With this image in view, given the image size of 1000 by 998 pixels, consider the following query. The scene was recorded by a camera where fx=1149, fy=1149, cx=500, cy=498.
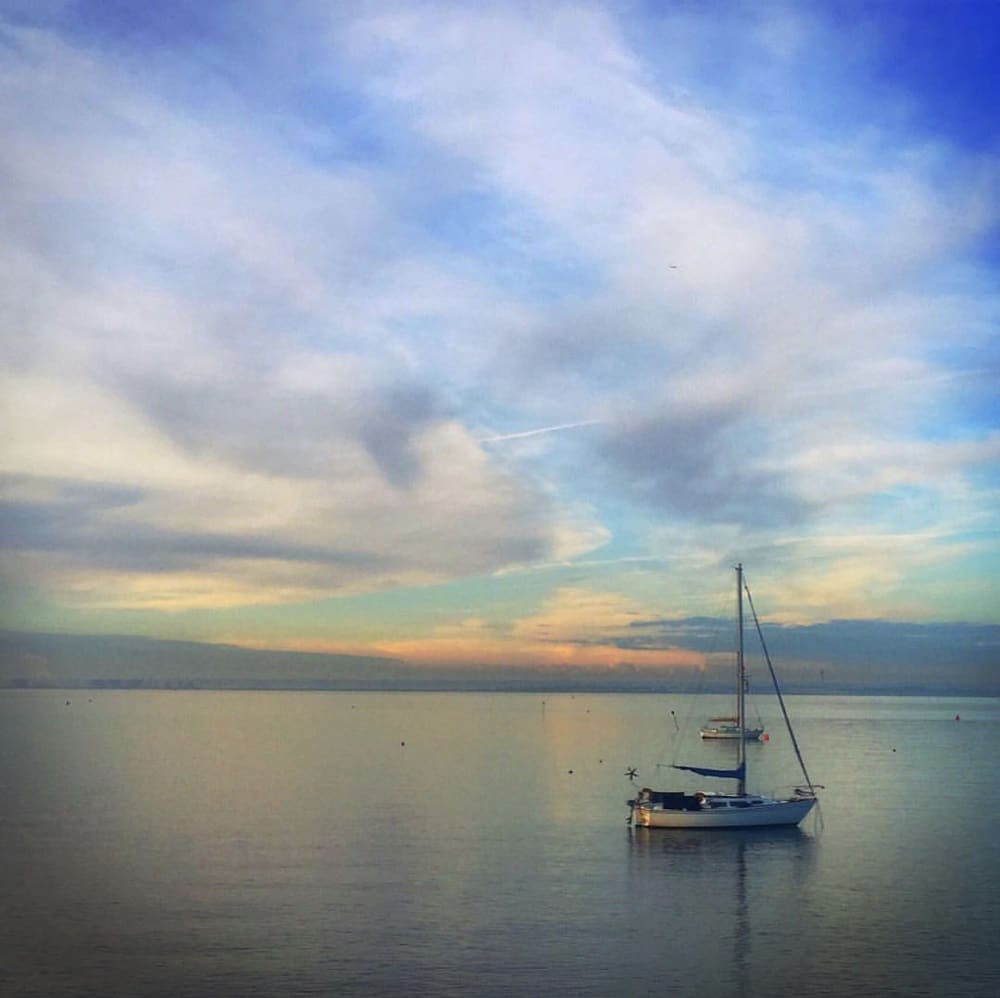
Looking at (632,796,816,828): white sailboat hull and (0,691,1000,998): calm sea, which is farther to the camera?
(632,796,816,828): white sailboat hull

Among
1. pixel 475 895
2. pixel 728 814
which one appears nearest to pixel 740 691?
pixel 728 814

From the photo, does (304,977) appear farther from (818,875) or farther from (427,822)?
(427,822)

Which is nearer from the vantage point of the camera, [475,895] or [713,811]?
[475,895]

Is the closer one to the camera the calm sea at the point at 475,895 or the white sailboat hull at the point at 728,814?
the calm sea at the point at 475,895

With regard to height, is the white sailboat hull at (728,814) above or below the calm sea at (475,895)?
above

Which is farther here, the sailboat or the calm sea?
the sailboat

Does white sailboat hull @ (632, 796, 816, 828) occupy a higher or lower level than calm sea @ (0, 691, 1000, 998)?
higher

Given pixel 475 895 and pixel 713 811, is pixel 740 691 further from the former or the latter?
pixel 475 895

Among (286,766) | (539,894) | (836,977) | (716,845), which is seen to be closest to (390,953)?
(539,894)

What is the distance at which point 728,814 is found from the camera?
77.6 metres

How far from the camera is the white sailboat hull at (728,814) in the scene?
254 ft

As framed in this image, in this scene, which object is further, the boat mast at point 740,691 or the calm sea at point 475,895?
the boat mast at point 740,691

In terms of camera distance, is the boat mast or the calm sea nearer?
the calm sea

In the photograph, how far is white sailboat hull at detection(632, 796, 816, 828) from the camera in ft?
254
